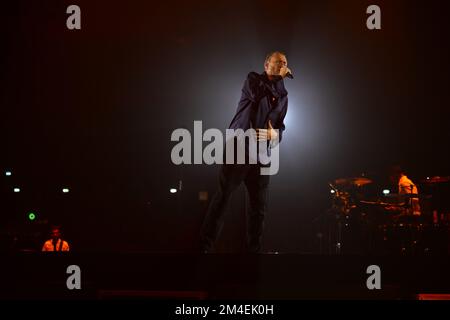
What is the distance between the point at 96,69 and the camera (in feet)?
18.5

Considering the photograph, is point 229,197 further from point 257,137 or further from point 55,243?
point 55,243

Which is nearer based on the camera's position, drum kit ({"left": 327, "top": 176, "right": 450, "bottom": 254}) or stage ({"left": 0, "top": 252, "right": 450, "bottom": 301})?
stage ({"left": 0, "top": 252, "right": 450, "bottom": 301})

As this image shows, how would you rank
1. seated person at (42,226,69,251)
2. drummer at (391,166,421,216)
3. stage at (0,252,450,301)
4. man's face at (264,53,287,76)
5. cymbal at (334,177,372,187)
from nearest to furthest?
stage at (0,252,450,301) < man's face at (264,53,287,76) < cymbal at (334,177,372,187) < drummer at (391,166,421,216) < seated person at (42,226,69,251)

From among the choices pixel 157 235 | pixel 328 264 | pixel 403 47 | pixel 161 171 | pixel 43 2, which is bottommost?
pixel 157 235

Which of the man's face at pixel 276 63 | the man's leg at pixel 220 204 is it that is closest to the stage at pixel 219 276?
the man's leg at pixel 220 204

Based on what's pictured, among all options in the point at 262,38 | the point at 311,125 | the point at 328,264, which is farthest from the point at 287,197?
the point at 328,264

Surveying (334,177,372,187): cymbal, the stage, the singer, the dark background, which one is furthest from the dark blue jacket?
(334,177,372,187): cymbal

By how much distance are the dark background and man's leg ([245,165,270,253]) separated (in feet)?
7.16

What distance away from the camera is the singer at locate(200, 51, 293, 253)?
12.1 feet

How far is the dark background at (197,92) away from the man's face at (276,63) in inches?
70.2

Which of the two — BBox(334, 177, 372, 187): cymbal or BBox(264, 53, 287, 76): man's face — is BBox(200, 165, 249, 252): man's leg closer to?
BBox(264, 53, 287, 76): man's face

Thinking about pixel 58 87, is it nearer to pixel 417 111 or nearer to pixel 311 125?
pixel 311 125

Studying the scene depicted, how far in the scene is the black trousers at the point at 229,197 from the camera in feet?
12.1

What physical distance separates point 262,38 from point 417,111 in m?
2.70
